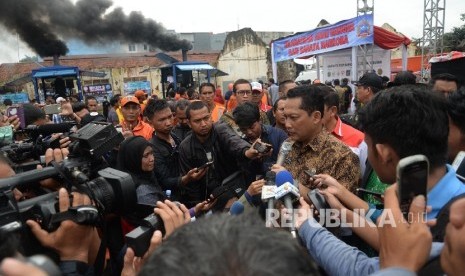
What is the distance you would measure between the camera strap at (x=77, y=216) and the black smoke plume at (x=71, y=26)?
69.8 feet

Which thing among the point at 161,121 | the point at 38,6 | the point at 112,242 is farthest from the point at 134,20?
the point at 112,242

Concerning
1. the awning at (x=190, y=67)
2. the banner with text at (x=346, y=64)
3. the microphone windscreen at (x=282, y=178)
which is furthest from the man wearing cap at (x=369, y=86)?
the awning at (x=190, y=67)

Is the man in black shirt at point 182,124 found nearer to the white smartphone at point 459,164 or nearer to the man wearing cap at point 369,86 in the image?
the man wearing cap at point 369,86

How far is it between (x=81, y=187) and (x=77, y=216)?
215mm

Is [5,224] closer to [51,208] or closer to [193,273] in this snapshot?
[51,208]

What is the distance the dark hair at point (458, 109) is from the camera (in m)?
1.94

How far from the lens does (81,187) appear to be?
1489 mm

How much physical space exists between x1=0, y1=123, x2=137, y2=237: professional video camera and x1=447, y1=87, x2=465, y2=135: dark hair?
170 cm

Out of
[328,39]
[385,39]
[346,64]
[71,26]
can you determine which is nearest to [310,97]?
[385,39]

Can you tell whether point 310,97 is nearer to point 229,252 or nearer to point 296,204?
point 296,204

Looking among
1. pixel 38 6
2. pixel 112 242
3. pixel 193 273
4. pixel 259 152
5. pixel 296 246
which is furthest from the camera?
pixel 38 6

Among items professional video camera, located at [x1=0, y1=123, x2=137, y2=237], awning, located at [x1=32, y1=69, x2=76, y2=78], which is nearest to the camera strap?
professional video camera, located at [x1=0, y1=123, x2=137, y2=237]

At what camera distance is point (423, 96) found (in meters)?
1.33

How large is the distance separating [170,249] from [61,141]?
2.05m
